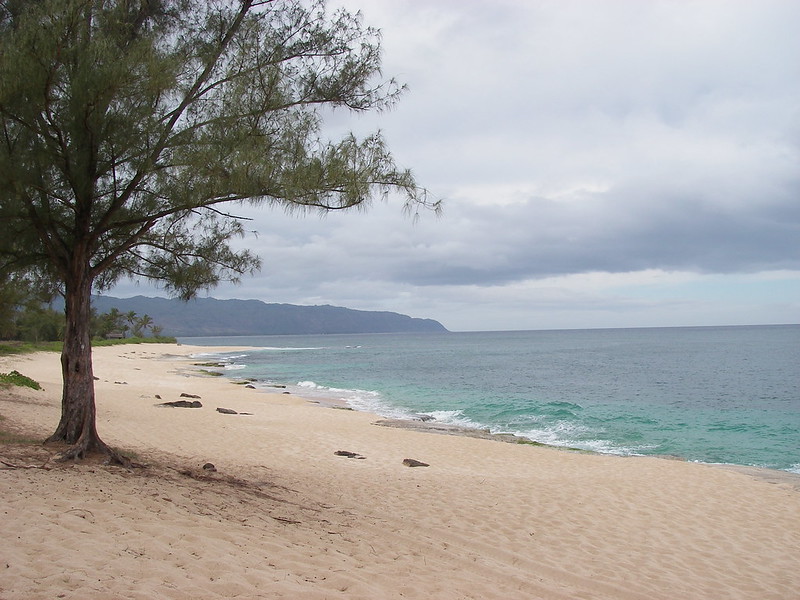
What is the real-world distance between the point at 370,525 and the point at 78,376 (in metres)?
5.09

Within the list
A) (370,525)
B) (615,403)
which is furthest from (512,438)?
(615,403)

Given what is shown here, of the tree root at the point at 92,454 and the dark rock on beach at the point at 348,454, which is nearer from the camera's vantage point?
the tree root at the point at 92,454

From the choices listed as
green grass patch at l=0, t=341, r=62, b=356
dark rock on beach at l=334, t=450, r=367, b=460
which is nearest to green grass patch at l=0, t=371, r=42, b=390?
dark rock on beach at l=334, t=450, r=367, b=460

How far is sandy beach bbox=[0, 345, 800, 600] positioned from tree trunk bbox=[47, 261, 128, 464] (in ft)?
1.75

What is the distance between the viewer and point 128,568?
15.8ft

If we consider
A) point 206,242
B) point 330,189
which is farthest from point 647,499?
point 206,242

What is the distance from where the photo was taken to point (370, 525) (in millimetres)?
7801

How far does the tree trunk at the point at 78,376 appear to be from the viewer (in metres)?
9.02

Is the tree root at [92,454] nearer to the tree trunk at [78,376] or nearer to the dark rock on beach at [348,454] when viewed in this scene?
the tree trunk at [78,376]

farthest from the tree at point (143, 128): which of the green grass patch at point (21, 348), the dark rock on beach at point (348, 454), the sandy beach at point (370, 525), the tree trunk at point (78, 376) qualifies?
the green grass patch at point (21, 348)

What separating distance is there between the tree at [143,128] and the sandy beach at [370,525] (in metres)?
2.47

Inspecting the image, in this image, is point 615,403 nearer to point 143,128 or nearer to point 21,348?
point 143,128

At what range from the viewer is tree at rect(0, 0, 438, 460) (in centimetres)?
723

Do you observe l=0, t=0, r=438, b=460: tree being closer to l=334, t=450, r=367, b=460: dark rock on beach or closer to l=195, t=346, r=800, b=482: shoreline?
l=334, t=450, r=367, b=460: dark rock on beach
